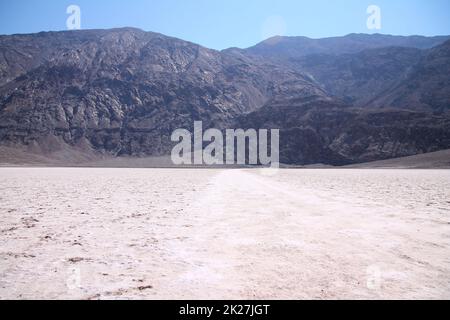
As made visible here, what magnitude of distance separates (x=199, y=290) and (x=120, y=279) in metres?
1.05

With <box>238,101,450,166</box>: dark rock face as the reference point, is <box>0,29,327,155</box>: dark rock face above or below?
above

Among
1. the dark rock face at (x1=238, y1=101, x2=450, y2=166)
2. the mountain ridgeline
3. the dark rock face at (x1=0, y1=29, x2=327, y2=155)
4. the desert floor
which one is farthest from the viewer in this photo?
the dark rock face at (x1=0, y1=29, x2=327, y2=155)

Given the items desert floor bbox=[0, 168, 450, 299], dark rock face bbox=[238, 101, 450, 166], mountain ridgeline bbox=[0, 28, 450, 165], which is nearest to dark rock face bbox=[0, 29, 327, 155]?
mountain ridgeline bbox=[0, 28, 450, 165]

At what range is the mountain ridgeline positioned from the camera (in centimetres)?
9200

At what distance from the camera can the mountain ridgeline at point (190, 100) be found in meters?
92.0

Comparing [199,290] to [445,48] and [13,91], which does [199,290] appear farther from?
[445,48]

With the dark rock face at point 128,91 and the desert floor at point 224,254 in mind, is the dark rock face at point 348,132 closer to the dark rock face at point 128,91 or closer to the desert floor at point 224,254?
the dark rock face at point 128,91

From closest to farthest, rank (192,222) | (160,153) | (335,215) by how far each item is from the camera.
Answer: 1. (192,222)
2. (335,215)
3. (160,153)

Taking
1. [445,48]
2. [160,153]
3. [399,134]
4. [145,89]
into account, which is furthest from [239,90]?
[445,48]

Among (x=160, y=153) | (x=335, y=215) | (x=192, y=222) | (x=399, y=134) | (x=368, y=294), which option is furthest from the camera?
(x=160, y=153)

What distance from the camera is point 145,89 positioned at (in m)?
126

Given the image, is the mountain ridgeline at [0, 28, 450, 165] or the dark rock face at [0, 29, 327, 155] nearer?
the mountain ridgeline at [0, 28, 450, 165]

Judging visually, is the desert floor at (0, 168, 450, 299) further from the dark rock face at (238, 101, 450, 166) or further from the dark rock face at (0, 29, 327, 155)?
the dark rock face at (0, 29, 327, 155)

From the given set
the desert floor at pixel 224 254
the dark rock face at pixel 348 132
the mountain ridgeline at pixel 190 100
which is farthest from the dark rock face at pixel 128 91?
the desert floor at pixel 224 254
